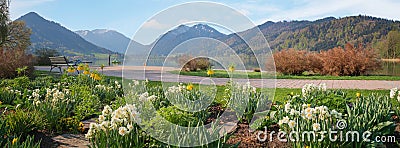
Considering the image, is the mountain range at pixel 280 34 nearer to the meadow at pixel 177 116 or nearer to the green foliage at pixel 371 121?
the meadow at pixel 177 116

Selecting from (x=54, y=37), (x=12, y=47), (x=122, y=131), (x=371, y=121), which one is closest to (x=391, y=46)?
(x=12, y=47)

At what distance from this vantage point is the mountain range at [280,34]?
4078 millimetres

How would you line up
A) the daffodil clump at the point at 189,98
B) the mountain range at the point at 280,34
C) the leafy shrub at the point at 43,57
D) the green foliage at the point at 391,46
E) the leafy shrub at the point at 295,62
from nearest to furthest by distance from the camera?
the mountain range at the point at 280,34 < the daffodil clump at the point at 189,98 < the leafy shrub at the point at 295,62 < the leafy shrub at the point at 43,57 < the green foliage at the point at 391,46

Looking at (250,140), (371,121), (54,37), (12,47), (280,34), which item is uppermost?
(54,37)

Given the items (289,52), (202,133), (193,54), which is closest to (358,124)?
(202,133)

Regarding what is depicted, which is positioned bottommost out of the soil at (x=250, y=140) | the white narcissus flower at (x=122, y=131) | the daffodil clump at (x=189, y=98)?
the soil at (x=250, y=140)

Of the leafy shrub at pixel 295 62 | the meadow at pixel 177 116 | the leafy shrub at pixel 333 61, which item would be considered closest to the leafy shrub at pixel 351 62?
the leafy shrub at pixel 333 61

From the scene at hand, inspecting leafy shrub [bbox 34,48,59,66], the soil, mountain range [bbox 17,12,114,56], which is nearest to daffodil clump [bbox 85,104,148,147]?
the soil

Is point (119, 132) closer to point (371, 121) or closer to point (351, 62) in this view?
point (371, 121)

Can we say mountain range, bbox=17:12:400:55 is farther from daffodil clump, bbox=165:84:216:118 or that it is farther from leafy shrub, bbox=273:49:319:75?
leafy shrub, bbox=273:49:319:75

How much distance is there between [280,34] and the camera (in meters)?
66.8

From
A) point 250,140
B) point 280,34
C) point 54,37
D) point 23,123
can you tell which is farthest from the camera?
point 54,37

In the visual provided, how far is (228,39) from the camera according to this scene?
4.11m

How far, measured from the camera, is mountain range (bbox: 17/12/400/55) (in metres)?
4.08
